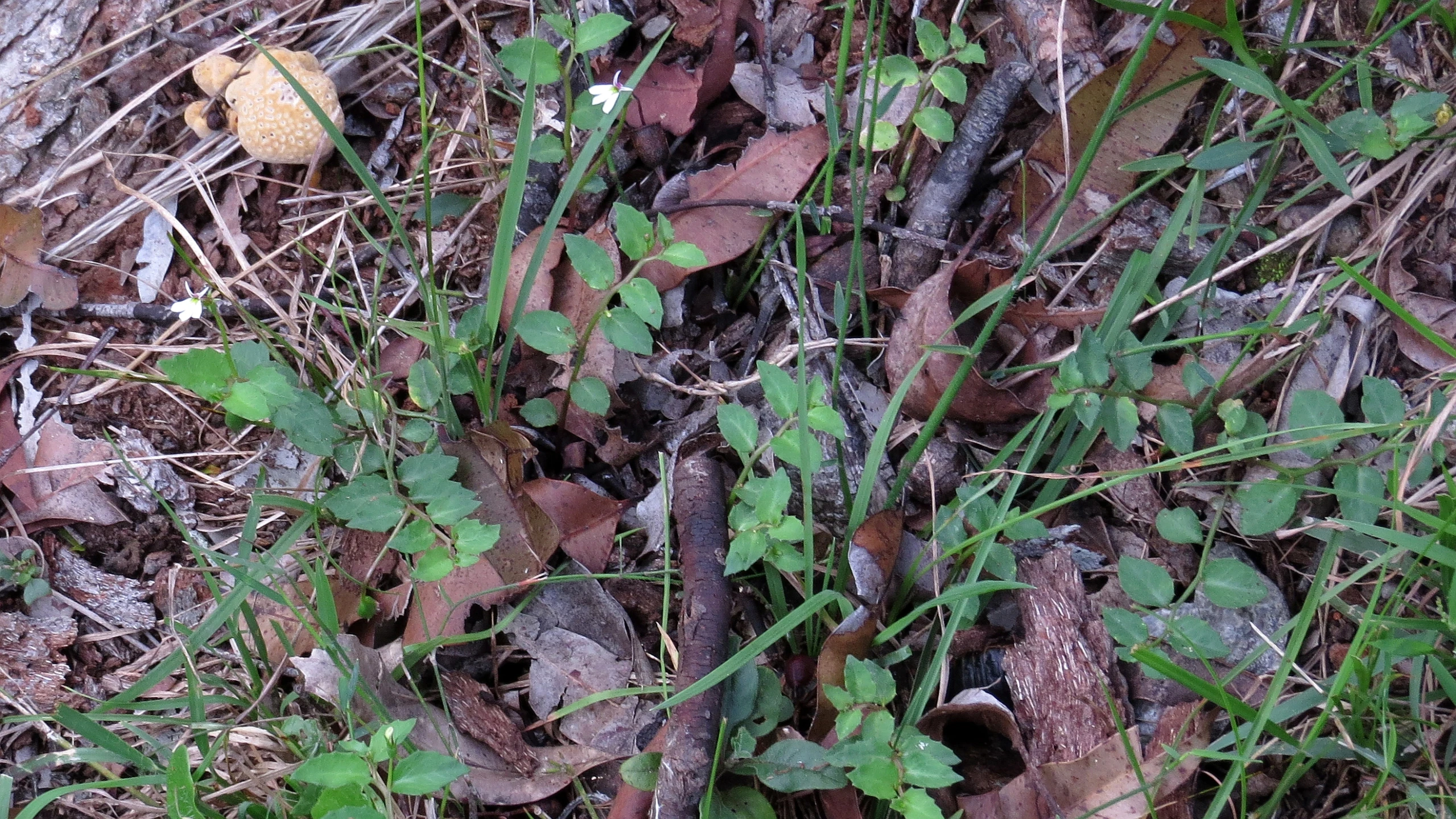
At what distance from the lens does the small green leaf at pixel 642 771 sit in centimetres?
159

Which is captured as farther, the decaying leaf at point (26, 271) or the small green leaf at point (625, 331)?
the decaying leaf at point (26, 271)

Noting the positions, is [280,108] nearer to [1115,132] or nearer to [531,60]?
[531,60]

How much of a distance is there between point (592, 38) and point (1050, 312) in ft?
3.72

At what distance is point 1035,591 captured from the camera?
5.76ft

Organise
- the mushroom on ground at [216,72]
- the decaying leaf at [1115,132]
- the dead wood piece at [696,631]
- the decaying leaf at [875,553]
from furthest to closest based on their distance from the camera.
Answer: the mushroom on ground at [216,72], the decaying leaf at [1115,132], the decaying leaf at [875,553], the dead wood piece at [696,631]

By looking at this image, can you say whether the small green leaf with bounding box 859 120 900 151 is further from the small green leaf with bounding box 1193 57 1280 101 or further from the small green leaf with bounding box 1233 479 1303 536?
the small green leaf with bounding box 1233 479 1303 536

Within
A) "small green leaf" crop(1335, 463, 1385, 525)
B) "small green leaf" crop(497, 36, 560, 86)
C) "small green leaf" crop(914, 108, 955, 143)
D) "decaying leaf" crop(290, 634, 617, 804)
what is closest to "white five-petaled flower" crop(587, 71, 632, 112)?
"small green leaf" crop(497, 36, 560, 86)

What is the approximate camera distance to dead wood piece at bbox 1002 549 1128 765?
1.64 m

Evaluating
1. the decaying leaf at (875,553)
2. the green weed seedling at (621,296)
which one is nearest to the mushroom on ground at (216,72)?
the green weed seedling at (621,296)

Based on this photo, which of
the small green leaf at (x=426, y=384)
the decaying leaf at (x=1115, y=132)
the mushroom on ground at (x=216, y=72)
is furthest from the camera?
the mushroom on ground at (x=216, y=72)

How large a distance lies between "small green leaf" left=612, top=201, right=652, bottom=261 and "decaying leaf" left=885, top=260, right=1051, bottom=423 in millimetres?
591

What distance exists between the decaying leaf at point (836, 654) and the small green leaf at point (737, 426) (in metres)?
0.39

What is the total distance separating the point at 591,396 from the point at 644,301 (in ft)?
0.81

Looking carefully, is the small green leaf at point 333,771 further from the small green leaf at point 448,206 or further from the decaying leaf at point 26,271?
the decaying leaf at point 26,271
